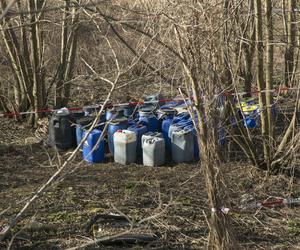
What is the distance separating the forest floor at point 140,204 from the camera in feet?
15.0

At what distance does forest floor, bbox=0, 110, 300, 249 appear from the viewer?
4.57m

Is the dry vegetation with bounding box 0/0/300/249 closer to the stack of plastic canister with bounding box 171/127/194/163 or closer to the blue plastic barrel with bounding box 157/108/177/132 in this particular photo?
the stack of plastic canister with bounding box 171/127/194/163

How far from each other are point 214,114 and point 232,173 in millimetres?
2600

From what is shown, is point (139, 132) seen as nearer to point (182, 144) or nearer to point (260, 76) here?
point (182, 144)

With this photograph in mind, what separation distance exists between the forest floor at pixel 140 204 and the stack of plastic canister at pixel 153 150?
0.39ft

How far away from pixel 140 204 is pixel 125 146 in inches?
54.9

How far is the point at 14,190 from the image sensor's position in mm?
5832

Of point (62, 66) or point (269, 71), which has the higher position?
point (62, 66)

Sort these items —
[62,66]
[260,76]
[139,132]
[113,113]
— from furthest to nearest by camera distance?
[62,66], [113,113], [139,132], [260,76]

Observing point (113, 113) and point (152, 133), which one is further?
point (113, 113)

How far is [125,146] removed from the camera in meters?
6.57

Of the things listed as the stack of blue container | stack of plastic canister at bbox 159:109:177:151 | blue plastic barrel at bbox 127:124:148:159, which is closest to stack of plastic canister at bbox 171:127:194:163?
the stack of blue container

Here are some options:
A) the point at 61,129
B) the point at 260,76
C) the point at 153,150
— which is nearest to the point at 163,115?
the point at 153,150

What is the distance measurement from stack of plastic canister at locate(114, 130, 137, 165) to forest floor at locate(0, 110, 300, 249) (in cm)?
14
